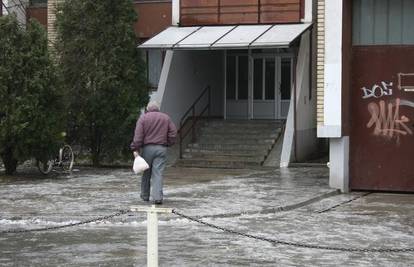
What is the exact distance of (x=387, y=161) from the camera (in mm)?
13555

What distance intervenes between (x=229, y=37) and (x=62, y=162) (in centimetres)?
603

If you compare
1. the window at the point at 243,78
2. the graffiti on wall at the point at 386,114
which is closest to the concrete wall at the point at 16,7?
the graffiti on wall at the point at 386,114

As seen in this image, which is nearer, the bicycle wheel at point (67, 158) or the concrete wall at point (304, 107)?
the bicycle wheel at point (67, 158)

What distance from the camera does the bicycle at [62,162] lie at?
17250mm

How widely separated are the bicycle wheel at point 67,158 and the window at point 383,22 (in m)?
8.14

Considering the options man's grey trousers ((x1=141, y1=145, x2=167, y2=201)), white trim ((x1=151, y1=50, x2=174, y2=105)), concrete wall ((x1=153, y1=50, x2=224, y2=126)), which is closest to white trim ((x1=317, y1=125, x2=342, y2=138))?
man's grey trousers ((x1=141, y1=145, x2=167, y2=201))

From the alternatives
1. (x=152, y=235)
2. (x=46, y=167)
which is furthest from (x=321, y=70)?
(x=152, y=235)

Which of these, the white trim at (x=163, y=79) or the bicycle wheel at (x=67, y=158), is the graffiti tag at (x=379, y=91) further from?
the white trim at (x=163, y=79)

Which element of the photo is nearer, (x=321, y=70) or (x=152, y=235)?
(x=152, y=235)

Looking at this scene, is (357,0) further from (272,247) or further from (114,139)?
(114,139)

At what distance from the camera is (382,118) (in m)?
13.6

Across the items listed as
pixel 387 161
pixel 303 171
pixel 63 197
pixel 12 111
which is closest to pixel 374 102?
pixel 387 161

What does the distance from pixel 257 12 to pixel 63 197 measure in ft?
36.3

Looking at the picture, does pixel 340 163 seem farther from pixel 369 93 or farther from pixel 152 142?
pixel 152 142
